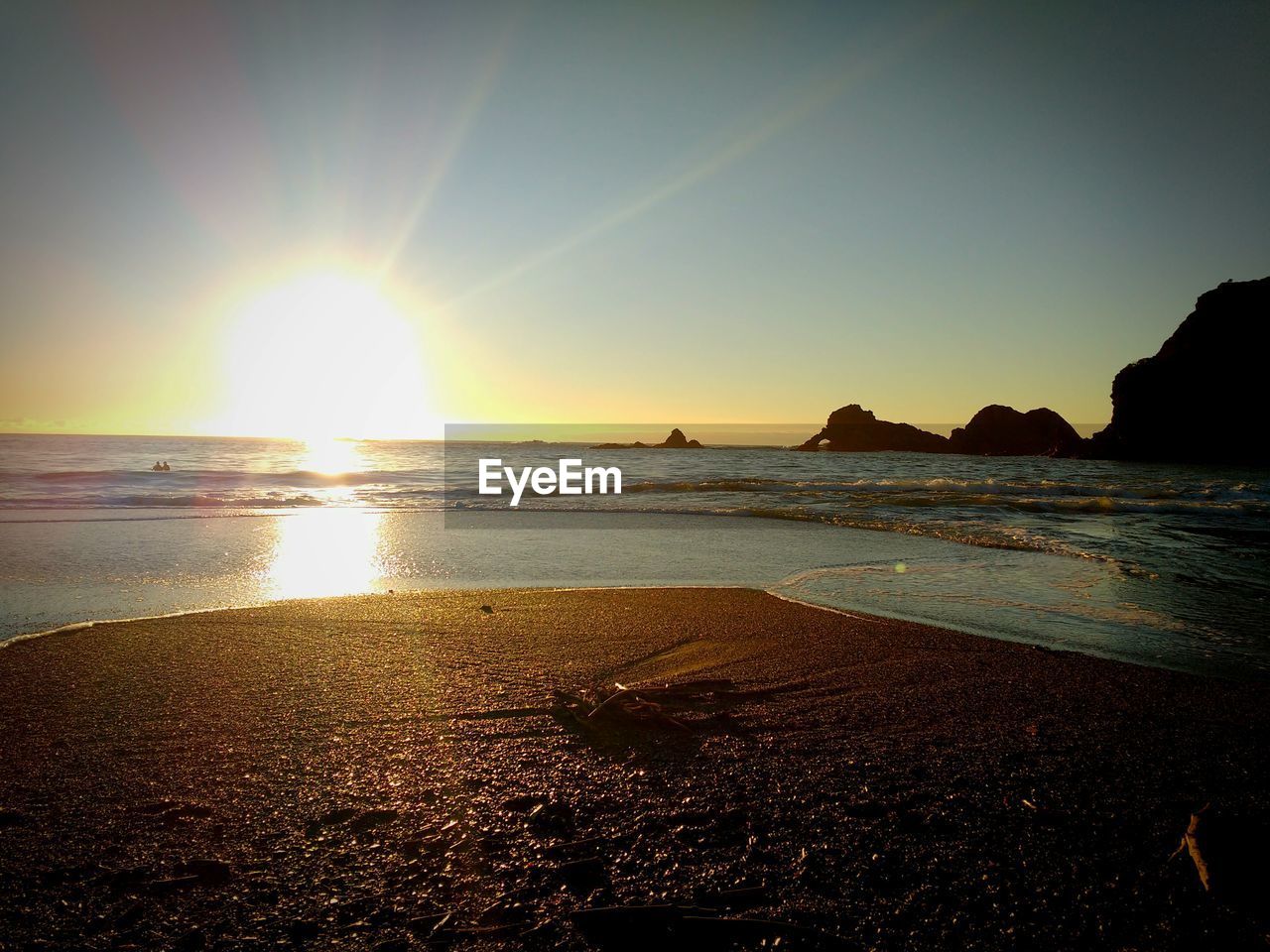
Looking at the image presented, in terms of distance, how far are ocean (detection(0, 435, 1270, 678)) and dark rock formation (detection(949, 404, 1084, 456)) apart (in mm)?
62143

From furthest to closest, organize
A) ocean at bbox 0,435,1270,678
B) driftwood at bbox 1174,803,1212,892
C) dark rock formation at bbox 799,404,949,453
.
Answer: dark rock formation at bbox 799,404,949,453
ocean at bbox 0,435,1270,678
driftwood at bbox 1174,803,1212,892

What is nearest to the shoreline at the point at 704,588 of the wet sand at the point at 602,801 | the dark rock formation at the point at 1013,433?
the wet sand at the point at 602,801

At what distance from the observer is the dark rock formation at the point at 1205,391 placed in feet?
181

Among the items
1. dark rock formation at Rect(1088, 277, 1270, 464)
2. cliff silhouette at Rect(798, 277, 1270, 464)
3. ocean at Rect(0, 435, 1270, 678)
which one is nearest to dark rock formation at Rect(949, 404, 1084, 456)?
cliff silhouette at Rect(798, 277, 1270, 464)

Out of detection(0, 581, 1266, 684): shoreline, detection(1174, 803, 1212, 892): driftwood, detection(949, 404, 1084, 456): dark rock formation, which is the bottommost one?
detection(0, 581, 1266, 684): shoreline

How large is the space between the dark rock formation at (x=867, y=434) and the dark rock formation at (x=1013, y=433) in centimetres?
679

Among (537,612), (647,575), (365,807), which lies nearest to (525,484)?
(647,575)

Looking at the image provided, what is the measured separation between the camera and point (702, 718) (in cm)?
343

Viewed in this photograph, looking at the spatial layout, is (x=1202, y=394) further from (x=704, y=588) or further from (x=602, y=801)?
(x=602, y=801)

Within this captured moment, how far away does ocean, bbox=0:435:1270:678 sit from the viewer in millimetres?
6000

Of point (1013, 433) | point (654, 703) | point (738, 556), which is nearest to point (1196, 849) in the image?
point (654, 703)

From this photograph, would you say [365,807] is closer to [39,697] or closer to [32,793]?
[32,793]

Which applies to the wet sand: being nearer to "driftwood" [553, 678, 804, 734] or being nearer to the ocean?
"driftwood" [553, 678, 804, 734]

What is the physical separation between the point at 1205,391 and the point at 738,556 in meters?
67.5
